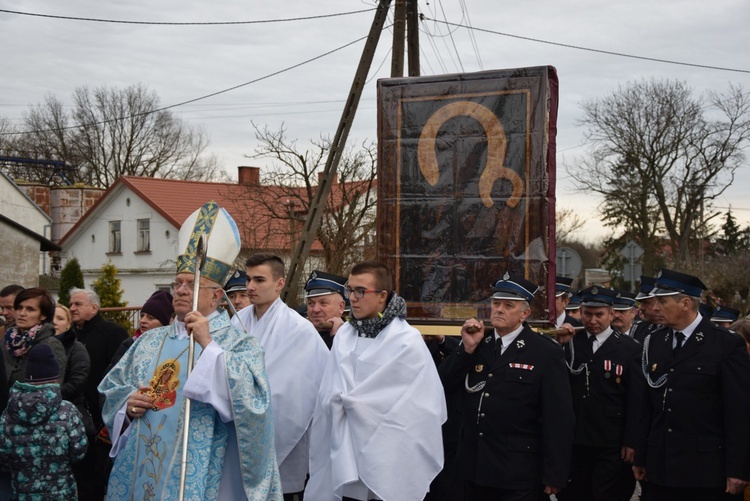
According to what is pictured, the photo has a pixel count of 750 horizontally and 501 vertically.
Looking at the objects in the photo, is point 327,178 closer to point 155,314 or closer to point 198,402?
point 155,314

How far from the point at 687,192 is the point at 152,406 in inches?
1486

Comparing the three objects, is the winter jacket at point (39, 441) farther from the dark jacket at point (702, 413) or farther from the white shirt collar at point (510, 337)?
the dark jacket at point (702, 413)

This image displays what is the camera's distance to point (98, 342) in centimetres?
900

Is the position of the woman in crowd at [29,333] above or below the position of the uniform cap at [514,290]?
below

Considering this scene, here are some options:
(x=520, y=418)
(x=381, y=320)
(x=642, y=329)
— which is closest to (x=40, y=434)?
(x=381, y=320)

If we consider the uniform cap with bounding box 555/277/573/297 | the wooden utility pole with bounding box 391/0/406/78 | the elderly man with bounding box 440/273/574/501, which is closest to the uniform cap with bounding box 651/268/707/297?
the elderly man with bounding box 440/273/574/501

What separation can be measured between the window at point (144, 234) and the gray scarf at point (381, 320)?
42078 mm

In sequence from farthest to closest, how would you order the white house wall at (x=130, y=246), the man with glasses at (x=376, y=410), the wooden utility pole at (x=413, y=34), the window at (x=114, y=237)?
the window at (x=114, y=237)
the white house wall at (x=130, y=246)
the wooden utility pole at (x=413, y=34)
the man with glasses at (x=376, y=410)

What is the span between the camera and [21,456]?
655cm

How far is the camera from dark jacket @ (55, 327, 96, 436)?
7941 mm

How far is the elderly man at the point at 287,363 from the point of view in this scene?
6297 millimetres

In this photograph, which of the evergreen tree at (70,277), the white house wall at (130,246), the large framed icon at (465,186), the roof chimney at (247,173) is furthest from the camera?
the white house wall at (130,246)

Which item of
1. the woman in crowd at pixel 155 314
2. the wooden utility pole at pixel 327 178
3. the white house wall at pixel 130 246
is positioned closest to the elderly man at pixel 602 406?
the woman in crowd at pixel 155 314

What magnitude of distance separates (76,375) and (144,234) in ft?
131
